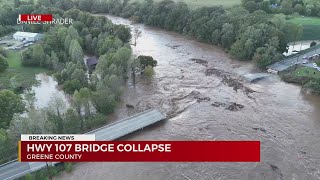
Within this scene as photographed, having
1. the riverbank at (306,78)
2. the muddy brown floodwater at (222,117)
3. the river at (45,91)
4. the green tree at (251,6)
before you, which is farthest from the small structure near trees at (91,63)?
the green tree at (251,6)

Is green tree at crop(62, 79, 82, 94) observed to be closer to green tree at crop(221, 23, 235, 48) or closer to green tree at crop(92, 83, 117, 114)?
A: green tree at crop(92, 83, 117, 114)

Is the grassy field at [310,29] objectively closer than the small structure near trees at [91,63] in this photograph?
No

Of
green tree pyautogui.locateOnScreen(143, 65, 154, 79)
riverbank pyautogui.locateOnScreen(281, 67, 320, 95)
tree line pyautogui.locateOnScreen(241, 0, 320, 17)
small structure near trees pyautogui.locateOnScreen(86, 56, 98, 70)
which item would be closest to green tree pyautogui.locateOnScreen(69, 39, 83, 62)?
small structure near trees pyautogui.locateOnScreen(86, 56, 98, 70)

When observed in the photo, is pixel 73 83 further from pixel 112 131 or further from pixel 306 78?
pixel 306 78

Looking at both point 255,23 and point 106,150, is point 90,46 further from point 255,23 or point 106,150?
point 106,150

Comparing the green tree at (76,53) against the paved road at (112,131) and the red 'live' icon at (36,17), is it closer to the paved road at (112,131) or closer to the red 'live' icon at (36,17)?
the paved road at (112,131)

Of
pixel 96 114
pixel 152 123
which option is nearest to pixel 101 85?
pixel 96 114

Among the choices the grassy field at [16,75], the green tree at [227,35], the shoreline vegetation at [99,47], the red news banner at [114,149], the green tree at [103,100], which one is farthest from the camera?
the green tree at [227,35]
